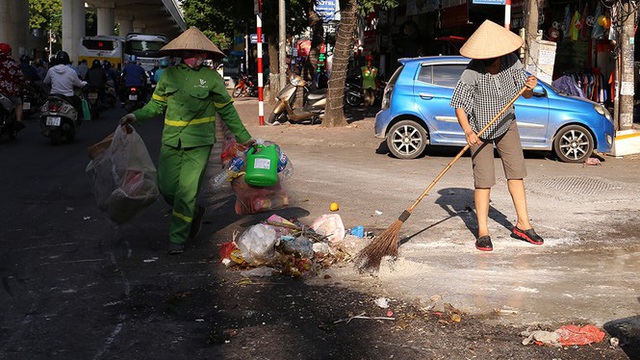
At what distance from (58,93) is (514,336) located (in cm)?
1223

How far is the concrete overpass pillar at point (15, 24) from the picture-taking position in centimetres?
4122

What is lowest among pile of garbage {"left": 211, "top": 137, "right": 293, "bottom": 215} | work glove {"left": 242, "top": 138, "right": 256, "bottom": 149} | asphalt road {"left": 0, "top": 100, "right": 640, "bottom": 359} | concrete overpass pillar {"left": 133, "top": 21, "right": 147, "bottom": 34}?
asphalt road {"left": 0, "top": 100, "right": 640, "bottom": 359}

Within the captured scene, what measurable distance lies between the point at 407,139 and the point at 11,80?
→ 7.71 metres

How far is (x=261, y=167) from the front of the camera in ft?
22.7

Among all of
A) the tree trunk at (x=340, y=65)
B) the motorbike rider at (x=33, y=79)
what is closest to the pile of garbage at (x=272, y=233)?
the tree trunk at (x=340, y=65)

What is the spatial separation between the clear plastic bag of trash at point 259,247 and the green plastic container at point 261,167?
953mm

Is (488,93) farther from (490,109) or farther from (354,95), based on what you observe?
(354,95)

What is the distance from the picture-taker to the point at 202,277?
586 centimetres

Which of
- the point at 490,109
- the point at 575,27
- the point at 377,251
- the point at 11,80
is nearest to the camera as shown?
the point at 377,251

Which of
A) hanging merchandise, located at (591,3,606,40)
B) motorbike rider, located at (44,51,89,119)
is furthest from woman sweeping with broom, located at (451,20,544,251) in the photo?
hanging merchandise, located at (591,3,606,40)

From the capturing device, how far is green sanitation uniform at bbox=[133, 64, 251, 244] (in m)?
6.59

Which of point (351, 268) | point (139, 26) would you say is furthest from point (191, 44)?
point (139, 26)

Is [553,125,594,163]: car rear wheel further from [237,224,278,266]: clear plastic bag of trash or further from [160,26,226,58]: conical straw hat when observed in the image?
[237,224,278,266]: clear plastic bag of trash

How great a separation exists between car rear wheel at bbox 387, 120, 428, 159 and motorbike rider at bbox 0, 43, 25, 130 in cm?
735
